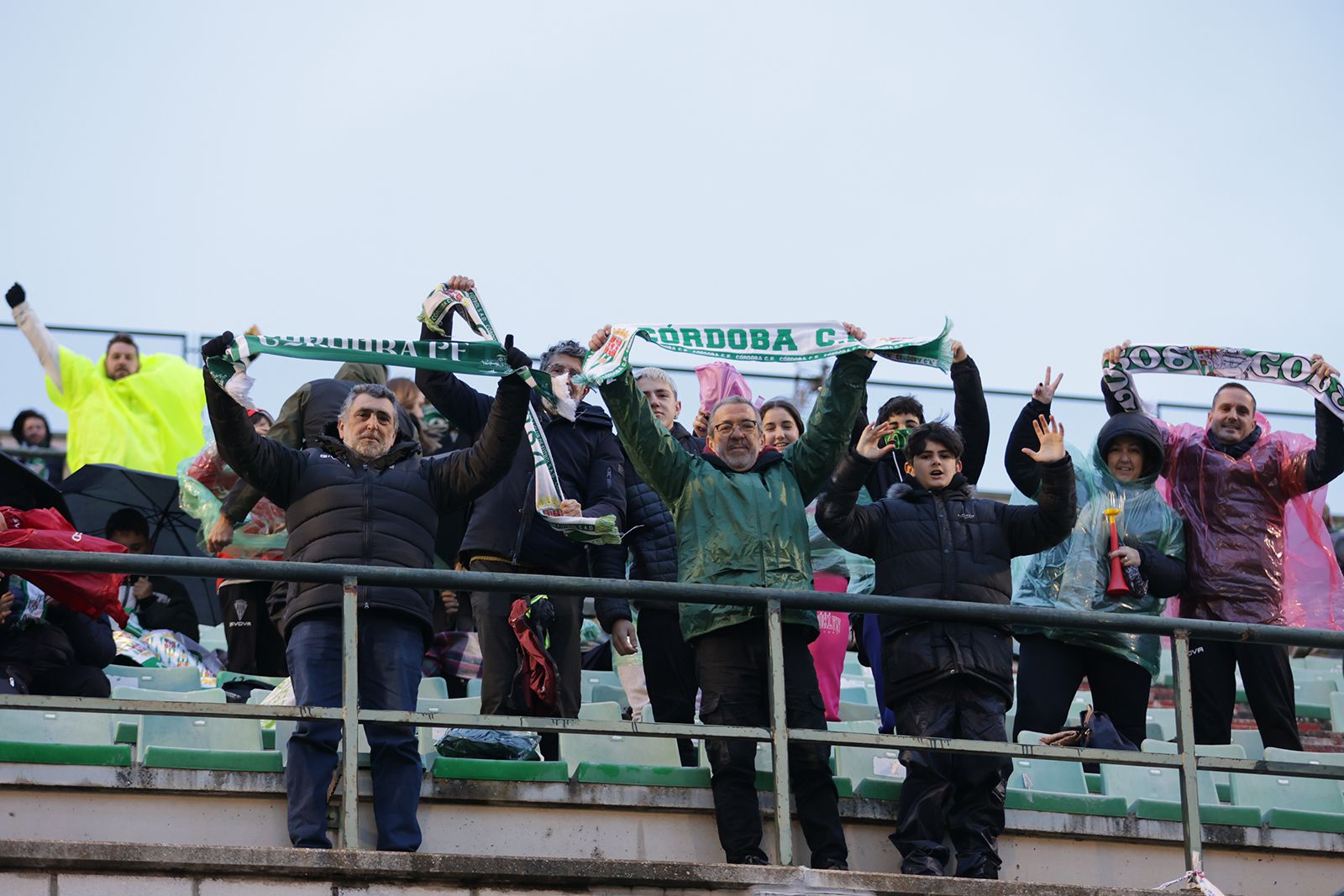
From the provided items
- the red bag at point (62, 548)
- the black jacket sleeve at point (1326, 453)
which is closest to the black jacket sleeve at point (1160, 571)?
the black jacket sleeve at point (1326, 453)

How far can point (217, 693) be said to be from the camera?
29.7 ft

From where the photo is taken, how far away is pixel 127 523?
38.4 feet

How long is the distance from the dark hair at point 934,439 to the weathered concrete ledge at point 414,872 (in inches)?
75.9

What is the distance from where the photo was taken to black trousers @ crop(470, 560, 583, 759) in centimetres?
868

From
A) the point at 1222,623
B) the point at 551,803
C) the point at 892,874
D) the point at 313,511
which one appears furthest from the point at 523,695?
the point at 1222,623

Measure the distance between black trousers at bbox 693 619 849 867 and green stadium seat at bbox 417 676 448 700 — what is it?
206 cm

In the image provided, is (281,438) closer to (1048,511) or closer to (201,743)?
(201,743)

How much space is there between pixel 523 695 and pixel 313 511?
1.14 metres

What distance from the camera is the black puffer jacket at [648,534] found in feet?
31.0

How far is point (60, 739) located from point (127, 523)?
3424 millimetres

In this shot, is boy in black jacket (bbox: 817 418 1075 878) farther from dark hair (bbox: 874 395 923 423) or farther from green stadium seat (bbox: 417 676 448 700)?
green stadium seat (bbox: 417 676 448 700)

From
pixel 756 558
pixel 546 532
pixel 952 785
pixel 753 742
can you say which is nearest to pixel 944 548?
pixel 756 558

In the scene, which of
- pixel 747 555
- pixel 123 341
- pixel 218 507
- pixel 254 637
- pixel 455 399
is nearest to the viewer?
pixel 747 555

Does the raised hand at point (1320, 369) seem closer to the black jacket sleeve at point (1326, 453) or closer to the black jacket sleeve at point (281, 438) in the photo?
the black jacket sleeve at point (1326, 453)
